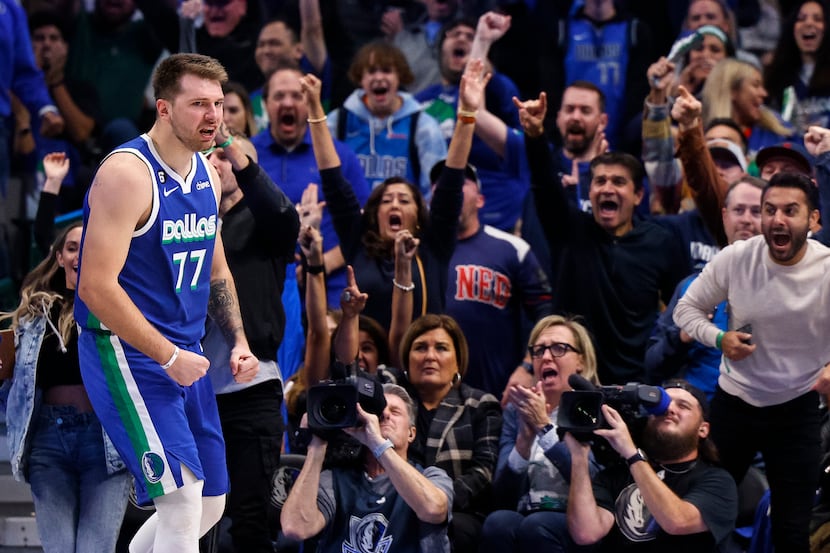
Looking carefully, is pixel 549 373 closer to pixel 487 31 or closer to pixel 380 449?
pixel 380 449

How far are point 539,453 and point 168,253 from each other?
2272 millimetres

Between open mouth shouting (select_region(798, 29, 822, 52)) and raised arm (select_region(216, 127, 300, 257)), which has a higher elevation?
open mouth shouting (select_region(798, 29, 822, 52))

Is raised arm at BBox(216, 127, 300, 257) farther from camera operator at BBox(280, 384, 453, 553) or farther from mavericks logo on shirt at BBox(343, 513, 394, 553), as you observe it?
mavericks logo on shirt at BBox(343, 513, 394, 553)

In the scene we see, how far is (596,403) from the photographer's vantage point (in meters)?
5.70

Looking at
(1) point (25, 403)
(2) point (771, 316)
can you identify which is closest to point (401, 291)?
(2) point (771, 316)

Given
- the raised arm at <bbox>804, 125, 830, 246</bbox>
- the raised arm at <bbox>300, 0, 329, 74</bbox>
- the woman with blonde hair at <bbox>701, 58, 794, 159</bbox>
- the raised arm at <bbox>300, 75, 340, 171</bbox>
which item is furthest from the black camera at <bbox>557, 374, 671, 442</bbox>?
the raised arm at <bbox>300, 0, 329, 74</bbox>

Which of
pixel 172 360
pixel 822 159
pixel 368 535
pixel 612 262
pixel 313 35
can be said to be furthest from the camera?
pixel 313 35

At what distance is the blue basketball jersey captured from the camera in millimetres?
4547

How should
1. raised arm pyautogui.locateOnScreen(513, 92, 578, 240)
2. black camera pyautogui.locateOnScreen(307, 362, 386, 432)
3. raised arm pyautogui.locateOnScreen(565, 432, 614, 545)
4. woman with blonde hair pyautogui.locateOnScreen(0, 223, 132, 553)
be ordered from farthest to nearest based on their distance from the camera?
raised arm pyautogui.locateOnScreen(513, 92, 578, 240) < raised arm pyautogui.locateOnScreen(565, 432, 614, 545) < black camera pyautogui.locateOnScreen(307, 362, 386, 432) < woman with blonde hair pyautogui.locateOnScreen(0, 223, 132, 553)

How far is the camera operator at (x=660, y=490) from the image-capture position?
572cm

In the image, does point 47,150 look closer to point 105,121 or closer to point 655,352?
point 105,121

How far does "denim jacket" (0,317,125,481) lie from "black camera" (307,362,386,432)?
79 centimetres

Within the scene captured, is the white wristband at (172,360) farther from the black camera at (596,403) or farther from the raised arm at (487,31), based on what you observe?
the raised arm at (487,31)

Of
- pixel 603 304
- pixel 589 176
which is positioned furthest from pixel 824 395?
pixel 589 176
